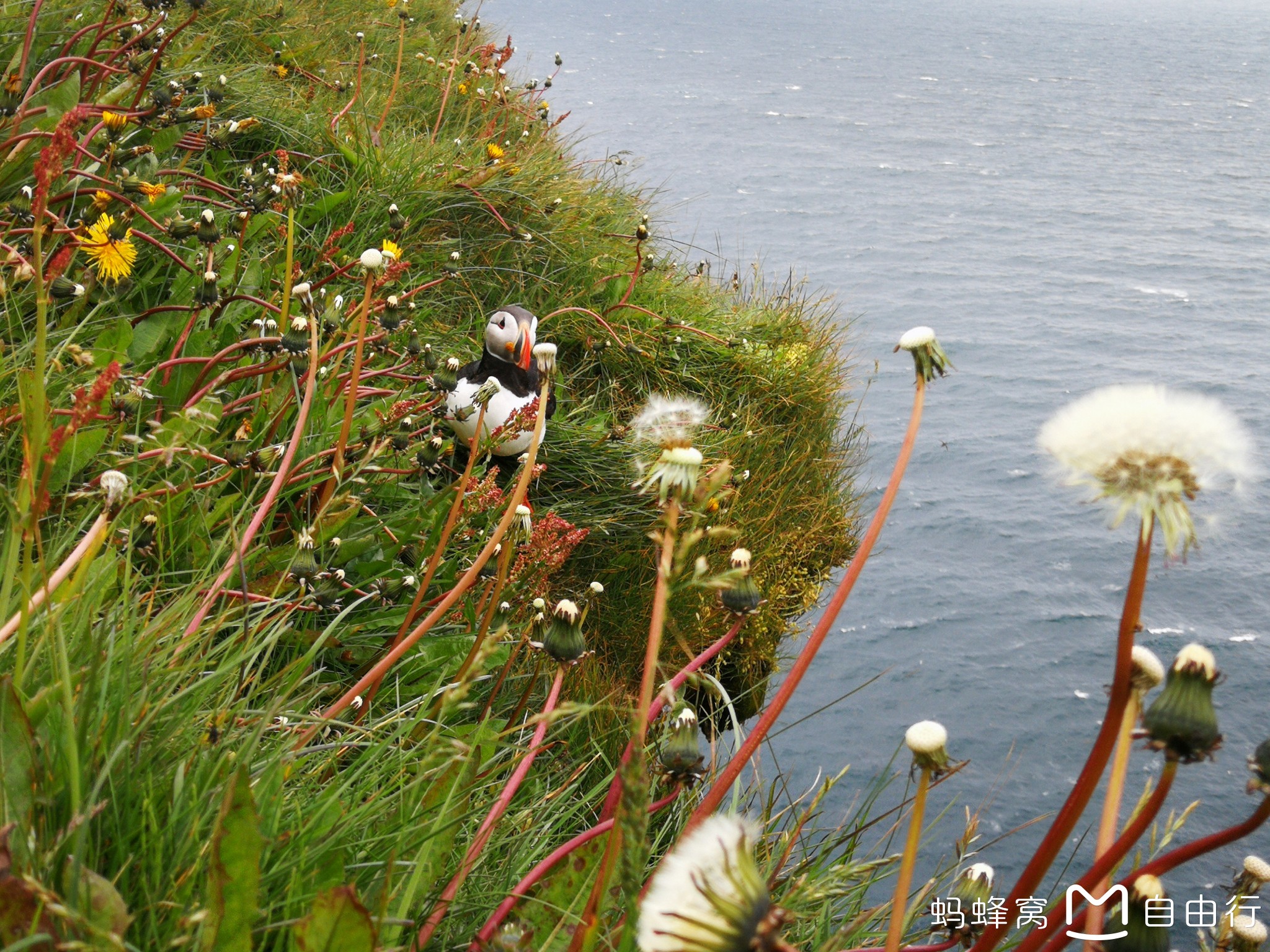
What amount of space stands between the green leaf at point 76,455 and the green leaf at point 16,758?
86 centimetres

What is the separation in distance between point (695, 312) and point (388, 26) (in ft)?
9.35

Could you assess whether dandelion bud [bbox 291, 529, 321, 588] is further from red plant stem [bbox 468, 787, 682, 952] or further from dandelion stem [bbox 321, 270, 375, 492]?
red plant stem [bbox 468, 787, 682, 952]

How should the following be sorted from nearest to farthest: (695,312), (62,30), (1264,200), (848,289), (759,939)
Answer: (759,939)
(62,30)
(695,312)
(848,289)
(1264,200)

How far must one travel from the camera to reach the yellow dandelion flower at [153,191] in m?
2.21

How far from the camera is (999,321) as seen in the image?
649 centimetres

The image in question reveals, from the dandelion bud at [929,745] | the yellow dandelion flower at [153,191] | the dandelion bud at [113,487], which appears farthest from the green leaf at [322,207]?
the dandelion bud at [929,745]

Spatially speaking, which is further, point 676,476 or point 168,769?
point 168,769

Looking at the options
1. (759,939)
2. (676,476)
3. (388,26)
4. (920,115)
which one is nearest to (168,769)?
(676,476)

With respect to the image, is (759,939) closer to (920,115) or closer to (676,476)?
(676,476)

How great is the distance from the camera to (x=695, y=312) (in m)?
4.27

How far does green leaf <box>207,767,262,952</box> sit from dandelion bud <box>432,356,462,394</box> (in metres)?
1.23

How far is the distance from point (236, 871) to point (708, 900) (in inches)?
20.7

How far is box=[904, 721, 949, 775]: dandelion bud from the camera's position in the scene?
2.62 ft


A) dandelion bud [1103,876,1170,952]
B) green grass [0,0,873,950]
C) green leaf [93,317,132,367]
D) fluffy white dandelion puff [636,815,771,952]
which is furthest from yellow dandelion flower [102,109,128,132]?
dandelion bud [1103,876,1170,952]
